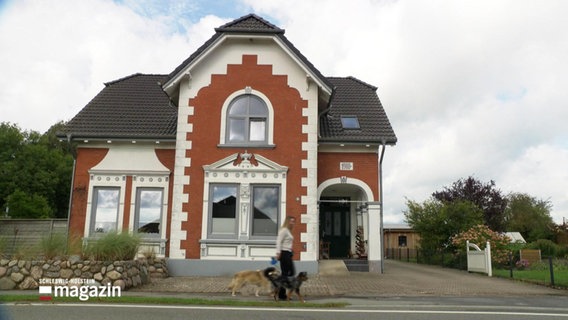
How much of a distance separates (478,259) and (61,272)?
52.1ft

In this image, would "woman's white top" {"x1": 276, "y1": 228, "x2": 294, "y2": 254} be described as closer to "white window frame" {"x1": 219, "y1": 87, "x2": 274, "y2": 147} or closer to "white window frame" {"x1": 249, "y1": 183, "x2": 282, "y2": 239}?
"white window frame" {"x1": 249, "y1": 183, "x2": 282, "y2": 239}

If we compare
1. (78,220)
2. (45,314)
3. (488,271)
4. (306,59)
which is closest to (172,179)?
(78,220)

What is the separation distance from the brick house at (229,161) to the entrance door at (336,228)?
1678mm

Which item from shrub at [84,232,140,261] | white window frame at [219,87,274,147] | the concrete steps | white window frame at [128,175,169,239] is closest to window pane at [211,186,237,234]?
white window frame at [219,87,274,147]

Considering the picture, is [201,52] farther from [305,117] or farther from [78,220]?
[78,220]

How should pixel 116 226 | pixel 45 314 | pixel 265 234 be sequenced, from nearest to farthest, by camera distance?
pixel 45 314
pixel 265 234
pixel 116 226

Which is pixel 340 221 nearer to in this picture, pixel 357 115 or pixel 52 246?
pixel 357 115

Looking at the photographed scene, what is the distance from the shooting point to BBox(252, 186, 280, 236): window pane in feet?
52.7

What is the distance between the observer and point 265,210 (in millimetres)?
16234

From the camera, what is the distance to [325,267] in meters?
16.3

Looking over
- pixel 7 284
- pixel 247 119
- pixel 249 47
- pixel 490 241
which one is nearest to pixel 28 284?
pixel 7 284

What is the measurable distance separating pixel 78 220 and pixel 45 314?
1049cm

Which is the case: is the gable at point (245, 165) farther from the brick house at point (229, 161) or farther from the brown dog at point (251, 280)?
the brown dog at point (251, 280)

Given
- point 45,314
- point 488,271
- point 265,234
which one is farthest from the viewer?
point 488,271
